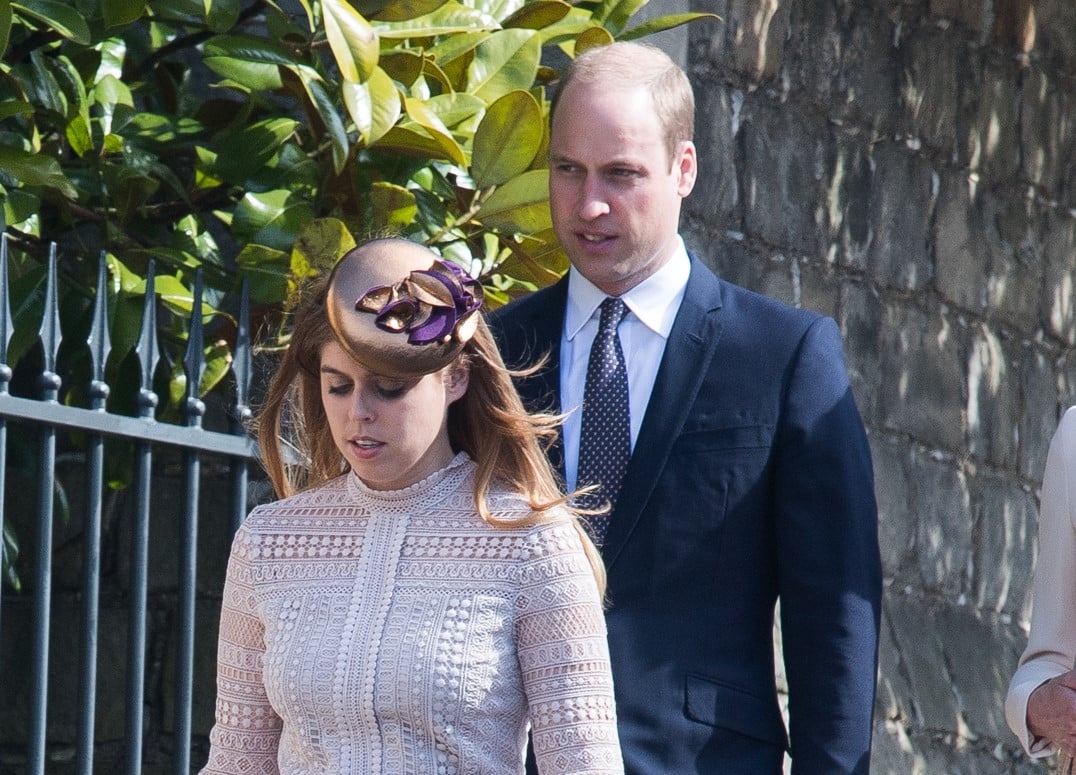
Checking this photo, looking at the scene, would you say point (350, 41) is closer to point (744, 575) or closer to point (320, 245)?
point (320, 245)

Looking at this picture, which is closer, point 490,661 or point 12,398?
point 490,661

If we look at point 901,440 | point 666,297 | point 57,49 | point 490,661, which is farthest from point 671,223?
point 901,440

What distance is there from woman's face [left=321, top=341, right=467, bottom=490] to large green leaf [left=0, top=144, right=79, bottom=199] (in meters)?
1.24

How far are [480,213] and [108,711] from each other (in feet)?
4.45

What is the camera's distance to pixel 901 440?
5.53 m

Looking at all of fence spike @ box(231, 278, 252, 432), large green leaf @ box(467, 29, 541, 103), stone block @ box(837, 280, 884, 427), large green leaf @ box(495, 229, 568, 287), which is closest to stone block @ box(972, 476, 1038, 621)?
stone block @ box(837, 280, 884, 427)

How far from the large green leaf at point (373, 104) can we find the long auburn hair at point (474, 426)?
87 cm

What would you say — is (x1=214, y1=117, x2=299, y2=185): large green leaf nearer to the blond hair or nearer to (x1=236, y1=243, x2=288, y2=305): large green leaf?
(x1=236, y1=243, x2=288, y2=305): large green leaf

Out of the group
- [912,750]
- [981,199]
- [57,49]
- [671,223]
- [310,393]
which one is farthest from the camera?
[981,199]

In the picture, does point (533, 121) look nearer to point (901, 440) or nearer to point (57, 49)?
point (57, 49)

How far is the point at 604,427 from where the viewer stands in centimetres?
297

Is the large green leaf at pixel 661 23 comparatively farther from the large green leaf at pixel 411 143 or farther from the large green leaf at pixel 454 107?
the large green leaf at pixel 411 143

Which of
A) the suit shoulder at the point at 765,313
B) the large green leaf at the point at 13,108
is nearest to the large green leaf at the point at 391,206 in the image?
the large green leaf at the point at 13,108

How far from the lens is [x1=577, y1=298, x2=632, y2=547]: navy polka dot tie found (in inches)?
115
